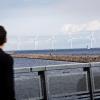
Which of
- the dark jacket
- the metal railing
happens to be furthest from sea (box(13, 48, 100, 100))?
the dark jacket

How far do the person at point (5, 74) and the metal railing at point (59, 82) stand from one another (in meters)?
3.85

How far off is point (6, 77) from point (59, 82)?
507 cm

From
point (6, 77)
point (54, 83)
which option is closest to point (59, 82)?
point (54, 83)

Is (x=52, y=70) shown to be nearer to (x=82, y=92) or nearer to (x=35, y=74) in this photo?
(x=35, y=74)

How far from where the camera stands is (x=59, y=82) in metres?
11.0

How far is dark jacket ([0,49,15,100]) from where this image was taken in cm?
600

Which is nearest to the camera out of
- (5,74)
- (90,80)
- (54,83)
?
(5,74)

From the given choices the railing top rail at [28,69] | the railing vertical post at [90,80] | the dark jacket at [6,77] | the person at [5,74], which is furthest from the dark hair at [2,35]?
the railing vertical post at [90,80]

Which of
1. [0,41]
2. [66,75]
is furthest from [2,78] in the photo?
[66,75]

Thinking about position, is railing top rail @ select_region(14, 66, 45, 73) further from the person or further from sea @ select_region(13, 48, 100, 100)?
the person

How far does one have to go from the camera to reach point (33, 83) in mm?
10461

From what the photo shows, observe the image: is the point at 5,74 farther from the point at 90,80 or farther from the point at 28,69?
the point at 90,80

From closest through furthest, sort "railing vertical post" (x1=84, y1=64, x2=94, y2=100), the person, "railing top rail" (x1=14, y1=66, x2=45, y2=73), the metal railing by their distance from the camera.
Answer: the person < "railing top rail" (x1=14, y1=66, x2=45, y2=73) < the metal railing < "railing vertical post" (x1=84, y1=64, x2=94, y2=100)

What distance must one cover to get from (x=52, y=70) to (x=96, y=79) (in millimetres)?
1562
